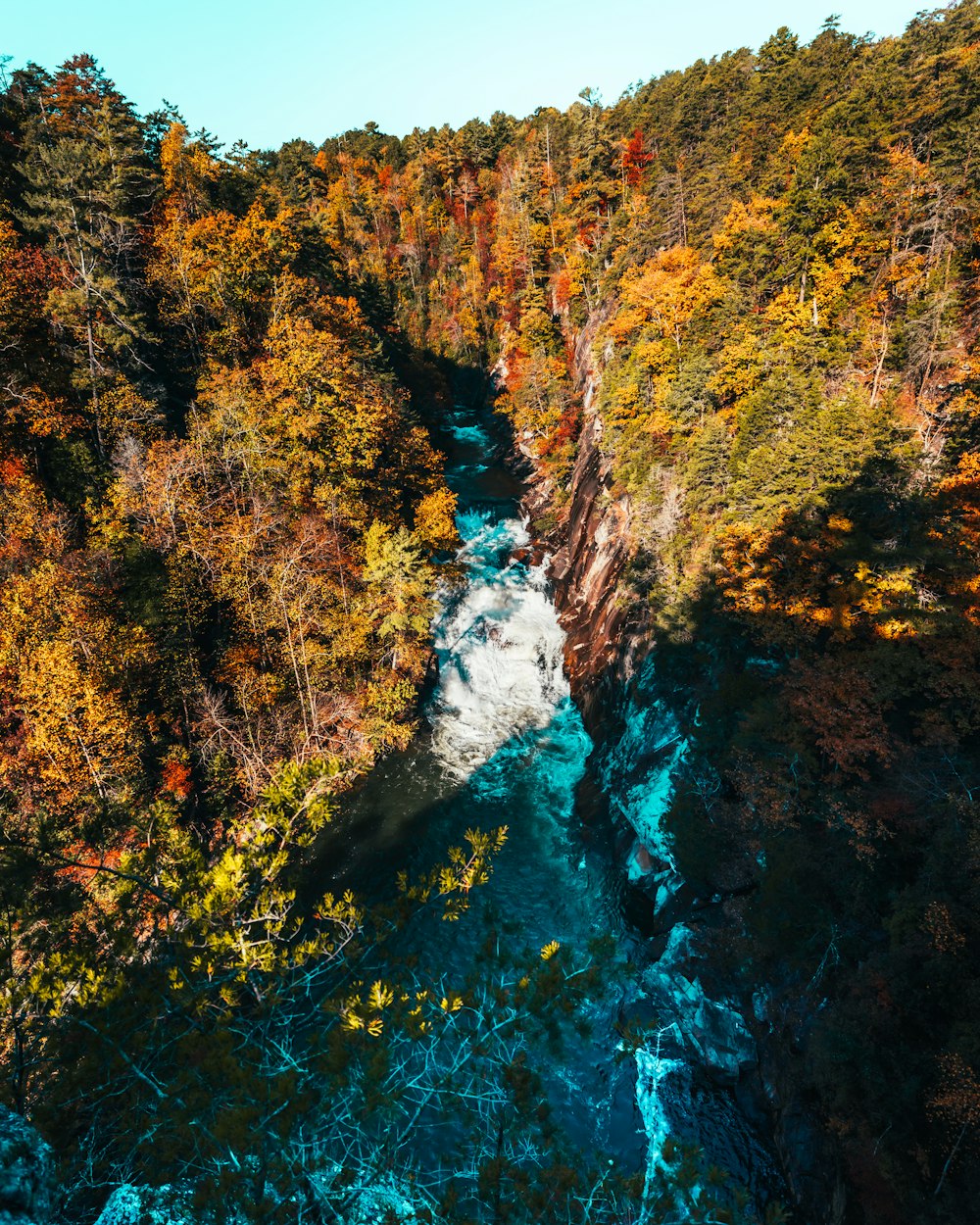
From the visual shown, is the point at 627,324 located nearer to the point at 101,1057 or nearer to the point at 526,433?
the point at 526,433

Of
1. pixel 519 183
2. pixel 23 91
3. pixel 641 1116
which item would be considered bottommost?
pixel 641 1116

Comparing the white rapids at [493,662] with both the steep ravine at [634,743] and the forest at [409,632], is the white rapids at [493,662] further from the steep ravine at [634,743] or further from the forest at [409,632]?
the forest at [409,632]

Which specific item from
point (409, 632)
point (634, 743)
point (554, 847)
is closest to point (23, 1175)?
point (554, 847)

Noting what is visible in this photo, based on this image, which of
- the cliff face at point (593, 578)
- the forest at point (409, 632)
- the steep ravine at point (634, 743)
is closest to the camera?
the forest at point (409, 632)

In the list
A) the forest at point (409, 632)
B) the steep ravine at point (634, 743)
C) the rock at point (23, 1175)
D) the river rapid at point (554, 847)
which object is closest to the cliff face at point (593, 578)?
the steep ravine at point (634, 743)

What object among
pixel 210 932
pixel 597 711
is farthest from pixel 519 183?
pixel 210 932

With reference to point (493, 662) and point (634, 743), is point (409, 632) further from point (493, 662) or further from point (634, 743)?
point (634, 743)

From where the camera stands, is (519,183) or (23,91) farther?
(519,183)
